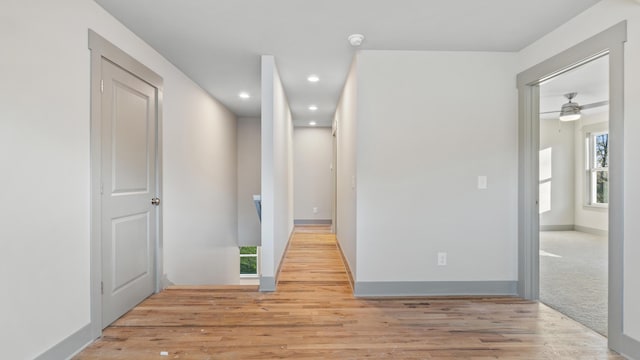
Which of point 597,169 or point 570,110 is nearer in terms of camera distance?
point 570,110

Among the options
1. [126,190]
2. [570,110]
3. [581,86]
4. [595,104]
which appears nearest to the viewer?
[126,190]

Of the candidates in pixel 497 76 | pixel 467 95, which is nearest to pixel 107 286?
pixel 467 95

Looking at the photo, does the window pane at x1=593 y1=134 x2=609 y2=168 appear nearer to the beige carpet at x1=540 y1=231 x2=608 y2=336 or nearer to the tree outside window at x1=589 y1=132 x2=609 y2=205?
the tree outside window at x1=589 y1=132 x2=609 y2=205

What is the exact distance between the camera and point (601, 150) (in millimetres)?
6719

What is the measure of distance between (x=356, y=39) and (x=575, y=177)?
7.04m

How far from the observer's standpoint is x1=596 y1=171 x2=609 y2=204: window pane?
22.0 feet

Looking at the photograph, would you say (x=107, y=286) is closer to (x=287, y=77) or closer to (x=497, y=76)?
(x=287, y=77)

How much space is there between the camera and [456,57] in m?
3.17

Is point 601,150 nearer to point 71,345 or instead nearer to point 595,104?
point 595,104

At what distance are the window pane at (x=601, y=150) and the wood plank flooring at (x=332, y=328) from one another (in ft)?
18.3

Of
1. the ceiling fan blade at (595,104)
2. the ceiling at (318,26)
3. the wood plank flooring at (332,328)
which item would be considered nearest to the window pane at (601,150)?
the ceiling fan blade at (595,104)

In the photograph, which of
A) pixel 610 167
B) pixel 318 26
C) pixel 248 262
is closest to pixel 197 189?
pixel 318 26

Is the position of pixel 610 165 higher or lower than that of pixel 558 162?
lower

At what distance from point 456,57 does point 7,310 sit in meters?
3.82
